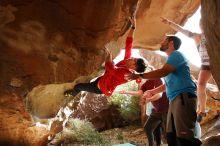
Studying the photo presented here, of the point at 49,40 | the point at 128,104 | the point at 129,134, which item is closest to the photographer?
the point at 49,40

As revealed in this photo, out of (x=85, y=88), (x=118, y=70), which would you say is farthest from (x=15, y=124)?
(x=118, y=70)

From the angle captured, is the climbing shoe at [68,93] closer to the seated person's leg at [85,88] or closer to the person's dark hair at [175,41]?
the seated person's leg at [85,88]

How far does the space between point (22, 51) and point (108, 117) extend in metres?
7.18

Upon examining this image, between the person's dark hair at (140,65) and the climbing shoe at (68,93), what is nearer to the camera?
the person's dark hair at (140,65)

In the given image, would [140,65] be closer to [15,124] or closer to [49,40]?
[49,40]

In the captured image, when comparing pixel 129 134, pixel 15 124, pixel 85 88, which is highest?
pixel 85 88

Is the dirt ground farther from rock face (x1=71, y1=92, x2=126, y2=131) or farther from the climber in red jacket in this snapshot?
the climber in red jacket

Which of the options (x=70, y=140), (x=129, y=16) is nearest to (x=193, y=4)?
(x=129, y=16)

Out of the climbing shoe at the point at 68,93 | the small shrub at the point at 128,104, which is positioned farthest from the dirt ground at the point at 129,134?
the climbing shoe at the point at 68,93

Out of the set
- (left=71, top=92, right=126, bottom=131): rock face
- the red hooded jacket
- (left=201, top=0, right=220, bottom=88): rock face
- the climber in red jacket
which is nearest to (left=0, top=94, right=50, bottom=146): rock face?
the climber in red jacket

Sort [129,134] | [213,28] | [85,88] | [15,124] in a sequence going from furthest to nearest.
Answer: [129,134]
[85,88]
[15,124]
[213,28]

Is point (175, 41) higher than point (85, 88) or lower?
higher

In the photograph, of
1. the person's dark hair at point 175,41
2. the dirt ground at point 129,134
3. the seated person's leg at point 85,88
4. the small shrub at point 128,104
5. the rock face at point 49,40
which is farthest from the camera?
the small shrub at point 128,104

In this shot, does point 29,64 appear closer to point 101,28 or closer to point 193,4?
point 101,28
